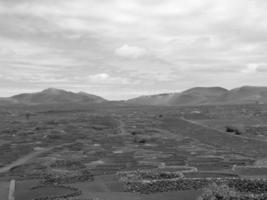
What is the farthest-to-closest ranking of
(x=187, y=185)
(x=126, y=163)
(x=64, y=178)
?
1. (x=126, y=163)
2. (x=64, y=178)
3. (x=187, y=185)

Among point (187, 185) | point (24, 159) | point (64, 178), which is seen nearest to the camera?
point (187, 185)

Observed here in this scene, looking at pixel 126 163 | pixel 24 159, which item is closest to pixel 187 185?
pixel 126 163

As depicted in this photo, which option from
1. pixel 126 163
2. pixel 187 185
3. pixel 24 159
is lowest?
pixel 126 163

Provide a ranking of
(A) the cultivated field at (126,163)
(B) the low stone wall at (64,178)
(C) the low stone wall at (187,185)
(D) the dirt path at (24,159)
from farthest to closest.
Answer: (D) the dirt path at (24,159)
(B) the low stone wall at (64,178)
(A) the cultivated field at (126,163)
(C) the low stone wall at (187,185)

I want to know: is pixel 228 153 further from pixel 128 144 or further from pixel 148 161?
pixel 128 144

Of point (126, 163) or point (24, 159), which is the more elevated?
point (24, 159)

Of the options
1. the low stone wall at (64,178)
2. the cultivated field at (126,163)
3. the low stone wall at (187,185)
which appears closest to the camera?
the low stone wall at (187,185)

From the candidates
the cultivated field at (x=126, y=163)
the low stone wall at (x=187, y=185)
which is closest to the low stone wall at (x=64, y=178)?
the cultivated field at (x=126, y=163)

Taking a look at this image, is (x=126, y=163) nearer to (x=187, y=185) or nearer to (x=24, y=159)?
(x=24, y=159)

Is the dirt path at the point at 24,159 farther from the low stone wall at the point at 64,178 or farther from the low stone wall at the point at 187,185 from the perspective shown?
the low stone wall at the point at 187,185

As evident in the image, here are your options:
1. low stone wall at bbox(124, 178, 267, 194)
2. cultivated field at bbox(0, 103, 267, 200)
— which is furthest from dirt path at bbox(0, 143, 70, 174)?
low stone wall at bbox(124, 178, 267, 194)

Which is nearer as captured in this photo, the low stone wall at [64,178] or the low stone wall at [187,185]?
the low stone wall at [187,185]
